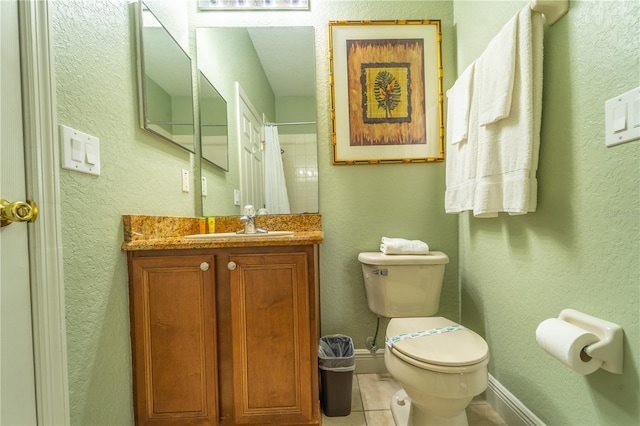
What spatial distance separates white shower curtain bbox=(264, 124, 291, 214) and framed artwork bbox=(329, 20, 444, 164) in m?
0.34

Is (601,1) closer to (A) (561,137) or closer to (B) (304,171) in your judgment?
(A) (561,137)

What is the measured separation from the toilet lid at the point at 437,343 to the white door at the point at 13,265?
3.62 ft

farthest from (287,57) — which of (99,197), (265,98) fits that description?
(99,197)

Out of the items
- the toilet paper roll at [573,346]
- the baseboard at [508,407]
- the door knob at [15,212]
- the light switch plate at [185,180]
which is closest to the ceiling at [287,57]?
the light switch plate at [185,180]

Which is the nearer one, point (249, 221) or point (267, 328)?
point (267, 328)

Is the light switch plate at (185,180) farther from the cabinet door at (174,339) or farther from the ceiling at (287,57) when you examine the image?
the ceiling at (287,57)

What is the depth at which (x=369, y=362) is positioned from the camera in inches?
62.3

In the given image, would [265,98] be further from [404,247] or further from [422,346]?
[422,346]

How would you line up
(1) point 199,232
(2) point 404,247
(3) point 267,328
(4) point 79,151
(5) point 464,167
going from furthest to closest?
1. (1) point 199,232
2. (2) point 404,247
3. (5) point 464,167
4. (3) point 267,328
5. (4) point 79,151

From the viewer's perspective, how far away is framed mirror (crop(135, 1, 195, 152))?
3.62ft

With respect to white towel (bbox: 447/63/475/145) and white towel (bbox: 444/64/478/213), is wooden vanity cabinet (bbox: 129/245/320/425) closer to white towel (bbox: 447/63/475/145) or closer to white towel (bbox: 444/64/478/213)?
white towel (bbox: 444/64/478/213)

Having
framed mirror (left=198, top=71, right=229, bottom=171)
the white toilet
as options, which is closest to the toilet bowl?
the white toilet

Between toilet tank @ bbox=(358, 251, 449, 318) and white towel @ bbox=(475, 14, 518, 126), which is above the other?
white towel @ bbox=(475, 14, 518, 126)

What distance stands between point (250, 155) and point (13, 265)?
110 centimetres
